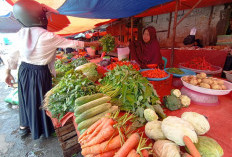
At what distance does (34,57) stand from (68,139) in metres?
1.70

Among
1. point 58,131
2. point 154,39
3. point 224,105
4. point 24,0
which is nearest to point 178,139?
point 224,105

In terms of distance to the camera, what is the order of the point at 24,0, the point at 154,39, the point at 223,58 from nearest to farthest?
the point at 24,0 → the point at 154,39 → the point at 223,58

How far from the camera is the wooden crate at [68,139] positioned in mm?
1988

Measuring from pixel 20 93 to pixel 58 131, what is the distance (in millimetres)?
1304

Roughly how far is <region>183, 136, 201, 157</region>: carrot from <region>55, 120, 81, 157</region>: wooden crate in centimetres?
186

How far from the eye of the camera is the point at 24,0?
1.86 meters

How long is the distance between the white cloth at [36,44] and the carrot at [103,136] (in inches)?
69.5

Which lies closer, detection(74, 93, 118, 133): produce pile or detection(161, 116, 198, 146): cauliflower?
detection(161, 116, 198, 146): cauliflower

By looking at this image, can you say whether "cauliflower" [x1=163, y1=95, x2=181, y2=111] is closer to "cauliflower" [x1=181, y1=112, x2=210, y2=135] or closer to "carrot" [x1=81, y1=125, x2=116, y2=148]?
"cauliflower" [x1=181, y1=112, x2=210, y2=135]

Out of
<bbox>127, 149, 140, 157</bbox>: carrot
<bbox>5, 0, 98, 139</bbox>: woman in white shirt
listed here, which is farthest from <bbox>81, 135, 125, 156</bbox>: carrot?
<bbox>5, 0, 98, 139</bbox>: woman in white shirt

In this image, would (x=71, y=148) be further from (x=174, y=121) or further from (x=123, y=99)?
(x=174, y=121)

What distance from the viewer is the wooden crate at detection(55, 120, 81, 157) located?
6.52 ft

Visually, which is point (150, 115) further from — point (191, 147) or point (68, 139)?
point (68, 139)

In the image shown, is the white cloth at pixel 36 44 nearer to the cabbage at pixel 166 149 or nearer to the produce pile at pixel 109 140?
the produce pile at pixel 109 140
